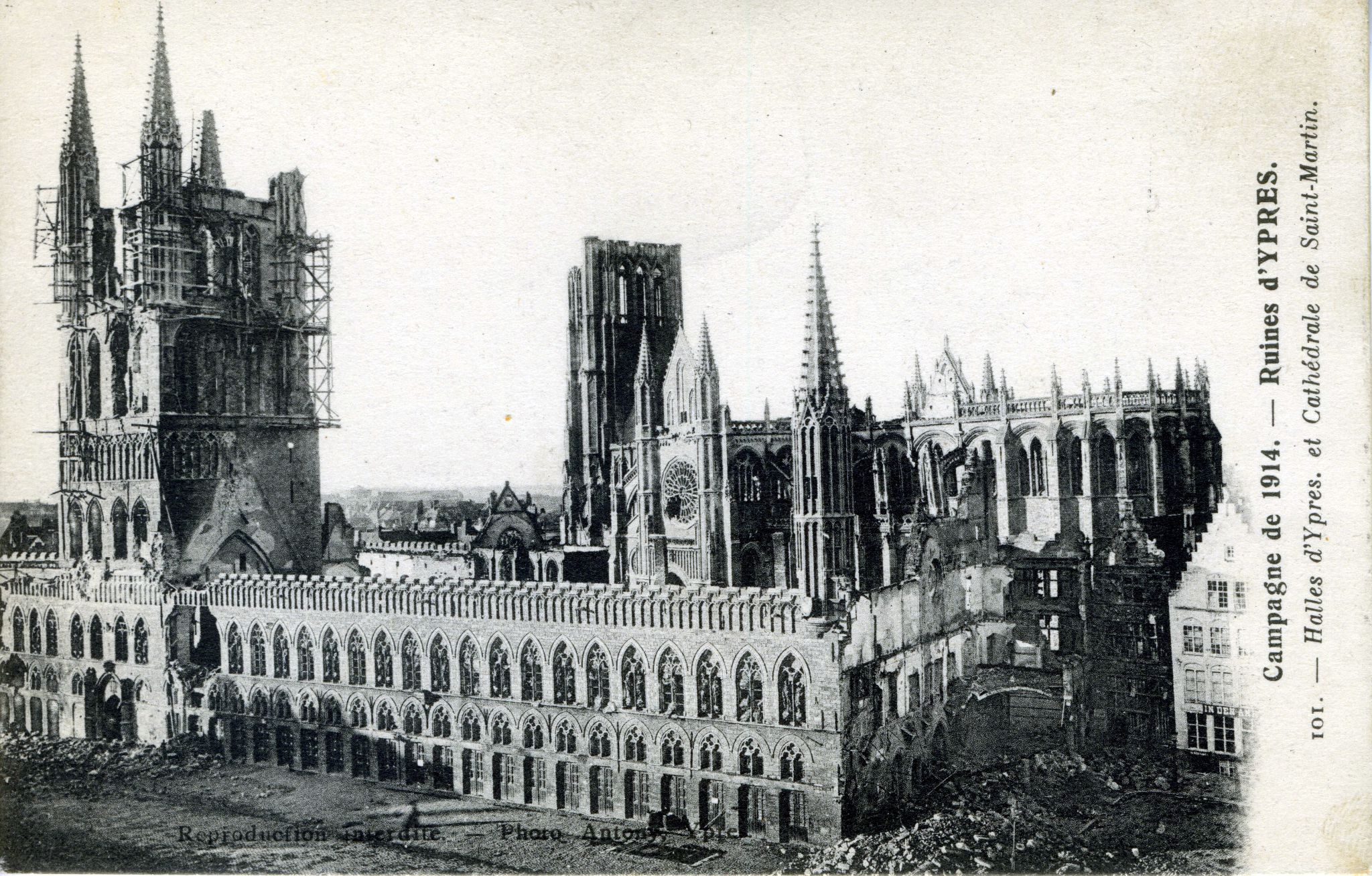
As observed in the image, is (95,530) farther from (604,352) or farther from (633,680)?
(604,352)

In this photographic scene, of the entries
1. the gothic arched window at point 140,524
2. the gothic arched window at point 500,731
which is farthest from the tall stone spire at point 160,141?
the gothic arched window at point 500,731

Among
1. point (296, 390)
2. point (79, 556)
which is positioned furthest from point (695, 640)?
point (79, 556)

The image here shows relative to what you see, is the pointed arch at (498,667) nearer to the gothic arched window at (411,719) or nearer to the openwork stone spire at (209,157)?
the gothic arched window at (411,719)

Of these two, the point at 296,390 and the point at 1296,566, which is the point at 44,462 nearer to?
the point at 296,390

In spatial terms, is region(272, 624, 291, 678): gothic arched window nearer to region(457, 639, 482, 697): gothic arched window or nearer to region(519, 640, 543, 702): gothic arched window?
region(457, 639, 482, 697): gothic arched window

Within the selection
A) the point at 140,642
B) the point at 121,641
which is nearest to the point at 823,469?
the point at 140,642

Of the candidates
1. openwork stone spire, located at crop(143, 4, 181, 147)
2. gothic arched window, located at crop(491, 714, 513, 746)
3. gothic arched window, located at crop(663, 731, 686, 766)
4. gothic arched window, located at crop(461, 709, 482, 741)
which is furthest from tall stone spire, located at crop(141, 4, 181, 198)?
A: gothic arched window, located at crop(663, 731, 686, 766)
